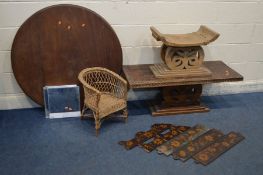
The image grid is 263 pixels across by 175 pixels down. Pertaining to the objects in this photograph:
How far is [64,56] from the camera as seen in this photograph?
2857 millimetres

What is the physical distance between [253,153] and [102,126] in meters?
1.24

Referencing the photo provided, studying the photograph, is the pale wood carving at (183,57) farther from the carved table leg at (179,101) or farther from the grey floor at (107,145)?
the grey floor at (107,145)

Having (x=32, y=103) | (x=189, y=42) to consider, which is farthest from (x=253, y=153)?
(x=32, y=103)

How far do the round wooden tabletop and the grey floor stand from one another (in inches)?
14.8

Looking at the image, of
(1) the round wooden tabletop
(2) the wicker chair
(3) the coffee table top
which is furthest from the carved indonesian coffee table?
(1) the round wooden tabletop

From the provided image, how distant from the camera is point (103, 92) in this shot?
299 centimetres

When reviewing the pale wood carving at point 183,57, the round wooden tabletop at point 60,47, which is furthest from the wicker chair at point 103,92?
the pale wood carving at point 183,57

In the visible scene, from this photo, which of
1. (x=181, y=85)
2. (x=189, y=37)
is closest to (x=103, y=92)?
(x=181, y=85)

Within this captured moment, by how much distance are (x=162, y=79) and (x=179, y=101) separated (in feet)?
1.22

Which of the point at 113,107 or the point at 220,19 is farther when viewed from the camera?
the point at 220,19

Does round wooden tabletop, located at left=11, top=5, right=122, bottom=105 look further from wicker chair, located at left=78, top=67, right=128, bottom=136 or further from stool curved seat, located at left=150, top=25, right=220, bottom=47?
stool curved seat, located at left=150, top=25, right=220, bottom=47

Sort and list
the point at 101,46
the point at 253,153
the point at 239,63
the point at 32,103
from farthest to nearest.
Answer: the point at 239,63, the point at 32,103, the point at 101,46, the point at 253,153

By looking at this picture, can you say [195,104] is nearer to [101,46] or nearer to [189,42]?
[189,42]

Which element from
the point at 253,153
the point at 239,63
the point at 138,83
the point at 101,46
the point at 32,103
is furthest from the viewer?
the point at 239,63
